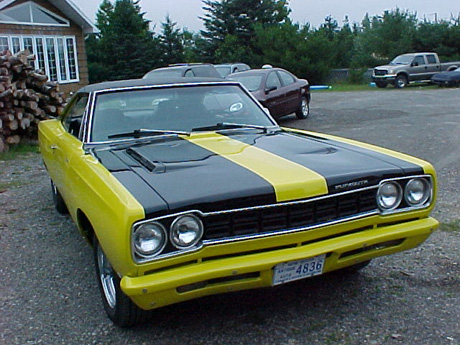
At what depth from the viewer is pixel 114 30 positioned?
35188 mm

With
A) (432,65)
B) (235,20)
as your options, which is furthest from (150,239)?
(235,20)

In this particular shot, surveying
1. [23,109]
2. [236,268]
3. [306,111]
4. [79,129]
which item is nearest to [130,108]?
[79,129]

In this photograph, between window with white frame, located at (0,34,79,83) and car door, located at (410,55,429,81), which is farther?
car door, located at (410,55,429,81)

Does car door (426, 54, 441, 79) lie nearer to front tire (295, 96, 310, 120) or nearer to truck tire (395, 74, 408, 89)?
truck tire (395, 74, 408, 89)

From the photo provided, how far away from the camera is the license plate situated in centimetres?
306

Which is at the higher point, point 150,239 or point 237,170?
point 237,170

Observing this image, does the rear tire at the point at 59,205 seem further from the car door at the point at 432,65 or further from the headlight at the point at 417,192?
the car door at the point at 432,65

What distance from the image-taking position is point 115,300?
3340 millimetres

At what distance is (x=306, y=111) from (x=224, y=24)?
25443 mm

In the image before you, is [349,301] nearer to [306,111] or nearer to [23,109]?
[23,109]

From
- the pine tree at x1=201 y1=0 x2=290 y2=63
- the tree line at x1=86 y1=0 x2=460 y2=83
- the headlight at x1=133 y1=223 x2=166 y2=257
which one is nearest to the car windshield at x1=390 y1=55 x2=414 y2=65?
the tree line at x1=86 y1=0 x2=460 y2=83

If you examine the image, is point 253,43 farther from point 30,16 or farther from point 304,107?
point 304,107

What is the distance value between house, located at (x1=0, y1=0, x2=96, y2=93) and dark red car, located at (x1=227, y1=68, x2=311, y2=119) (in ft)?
30.8

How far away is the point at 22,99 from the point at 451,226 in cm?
842
